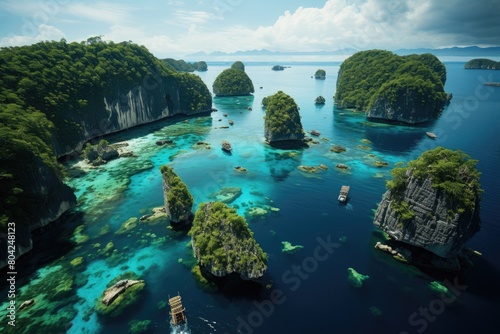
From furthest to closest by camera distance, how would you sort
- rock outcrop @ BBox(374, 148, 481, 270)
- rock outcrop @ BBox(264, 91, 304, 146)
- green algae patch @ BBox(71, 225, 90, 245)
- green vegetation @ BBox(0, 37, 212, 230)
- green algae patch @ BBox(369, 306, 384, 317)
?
rock outcrop @ BBox(264, 91, 304, 146), green algae patch @ BBox(71, 225, 90, 245), green vegetation @ BBox(0, 37, 212, 230), rock outcrop @ BBox(374, 148, 481, 270), green algae patch @ BBox(369, 306, 384, 317)

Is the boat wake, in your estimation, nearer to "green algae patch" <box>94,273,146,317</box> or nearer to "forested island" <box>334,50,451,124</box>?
"green algae patch" <box>94,273,146,317</box>

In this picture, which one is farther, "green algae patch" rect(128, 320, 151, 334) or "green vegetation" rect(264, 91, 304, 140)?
"green vegetation" rect(264, 91, 304, 140)

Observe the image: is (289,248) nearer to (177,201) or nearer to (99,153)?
(177,201)

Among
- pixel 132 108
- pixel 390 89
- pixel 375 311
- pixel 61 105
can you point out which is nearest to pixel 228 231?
pixel 375 311

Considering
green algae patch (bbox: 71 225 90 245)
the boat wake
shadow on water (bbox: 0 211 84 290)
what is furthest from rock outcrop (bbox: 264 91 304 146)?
the boat wake

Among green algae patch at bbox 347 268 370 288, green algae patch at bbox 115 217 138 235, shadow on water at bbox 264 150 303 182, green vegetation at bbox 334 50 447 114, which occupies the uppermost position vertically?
green vegetation at bbox 334 50 447 114

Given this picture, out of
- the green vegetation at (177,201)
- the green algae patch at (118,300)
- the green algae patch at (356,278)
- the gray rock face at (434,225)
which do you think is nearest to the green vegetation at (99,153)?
the green vegetation at (177,201)
